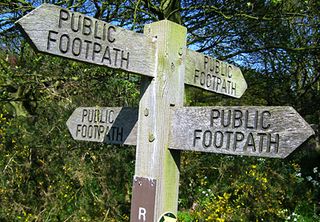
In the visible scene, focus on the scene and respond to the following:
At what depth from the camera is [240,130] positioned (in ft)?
5.76

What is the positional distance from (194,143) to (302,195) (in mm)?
4590

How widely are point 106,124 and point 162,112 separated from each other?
57 cm

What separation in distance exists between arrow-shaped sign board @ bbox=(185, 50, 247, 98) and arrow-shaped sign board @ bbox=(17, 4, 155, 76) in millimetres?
256

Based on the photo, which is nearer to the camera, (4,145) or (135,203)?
(135,203)

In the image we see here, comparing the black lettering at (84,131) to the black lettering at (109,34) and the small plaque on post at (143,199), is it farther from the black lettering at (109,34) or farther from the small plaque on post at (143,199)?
the black lettering at (109,34)

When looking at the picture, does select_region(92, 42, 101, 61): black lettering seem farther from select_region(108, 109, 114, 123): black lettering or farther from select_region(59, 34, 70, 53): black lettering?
select_region(108, 109, 114, 123): black lettering

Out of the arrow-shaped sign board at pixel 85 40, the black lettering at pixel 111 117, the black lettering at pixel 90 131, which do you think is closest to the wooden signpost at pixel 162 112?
the arrow-shaped sign board at pixel 85 40

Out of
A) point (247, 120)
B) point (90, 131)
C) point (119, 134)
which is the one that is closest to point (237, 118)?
point (247, 120)

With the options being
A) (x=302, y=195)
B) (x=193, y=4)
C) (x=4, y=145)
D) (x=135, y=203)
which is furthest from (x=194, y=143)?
(x=193, y=4)

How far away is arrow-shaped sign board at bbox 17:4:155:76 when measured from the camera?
165 centimetres

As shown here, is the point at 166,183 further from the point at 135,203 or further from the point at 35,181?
the point at 35,181

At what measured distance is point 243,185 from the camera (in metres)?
5.31

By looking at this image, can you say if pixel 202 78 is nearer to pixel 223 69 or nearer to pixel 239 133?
pixel 223 69

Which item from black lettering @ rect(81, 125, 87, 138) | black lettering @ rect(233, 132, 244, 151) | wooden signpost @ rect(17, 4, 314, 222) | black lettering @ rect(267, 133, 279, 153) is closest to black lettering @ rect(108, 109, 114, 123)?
wooden signpost @ rect(17, 4, 314, 222)
